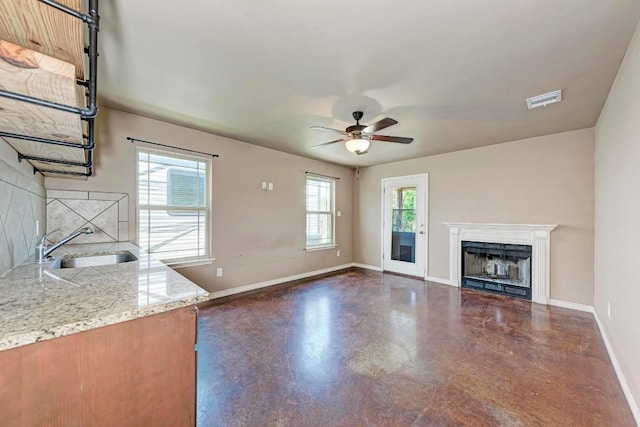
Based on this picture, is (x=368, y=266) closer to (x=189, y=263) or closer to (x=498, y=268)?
(x=498, y=268)

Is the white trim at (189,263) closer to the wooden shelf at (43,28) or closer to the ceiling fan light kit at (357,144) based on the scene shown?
the ceiling fan light kit at (357,144)

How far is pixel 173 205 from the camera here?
11.9 feet

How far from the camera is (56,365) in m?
0.78

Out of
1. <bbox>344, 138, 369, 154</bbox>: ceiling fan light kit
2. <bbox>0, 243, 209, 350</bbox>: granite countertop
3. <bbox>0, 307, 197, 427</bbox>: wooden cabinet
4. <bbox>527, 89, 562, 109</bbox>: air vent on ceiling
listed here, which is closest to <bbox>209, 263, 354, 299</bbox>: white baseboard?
<bbox>0, 243, 209, 350</bbox>: granite countertop

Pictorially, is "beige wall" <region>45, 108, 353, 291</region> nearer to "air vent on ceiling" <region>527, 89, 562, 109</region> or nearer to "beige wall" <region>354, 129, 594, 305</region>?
"beige wall" <region>354, 129, 594, 305</region>

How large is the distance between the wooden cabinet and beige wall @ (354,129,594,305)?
4773 millimetres

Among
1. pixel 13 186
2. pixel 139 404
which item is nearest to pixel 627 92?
pixel 139 404

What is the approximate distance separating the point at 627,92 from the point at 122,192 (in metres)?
4.79

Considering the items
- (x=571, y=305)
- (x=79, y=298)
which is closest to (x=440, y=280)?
(x=571, y=305)

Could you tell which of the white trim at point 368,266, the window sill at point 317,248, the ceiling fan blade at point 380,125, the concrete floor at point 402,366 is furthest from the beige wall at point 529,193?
the ceiling fan blade at point 380,125

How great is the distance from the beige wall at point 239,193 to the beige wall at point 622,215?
4094mm

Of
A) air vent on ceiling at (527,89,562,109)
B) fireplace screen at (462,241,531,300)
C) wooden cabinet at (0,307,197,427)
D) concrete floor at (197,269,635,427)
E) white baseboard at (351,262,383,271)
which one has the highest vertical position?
air vent on ceiling at (527,89,562,109)

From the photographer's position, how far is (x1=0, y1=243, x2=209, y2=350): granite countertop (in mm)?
773

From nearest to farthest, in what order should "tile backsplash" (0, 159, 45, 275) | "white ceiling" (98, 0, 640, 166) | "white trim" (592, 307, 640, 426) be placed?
1. "tile backsplash" (0, 159, 45, 275)
2. "white ceiling" (98, 0, 640, 166)
3. "white trim" (592, 307, 640, 426)
